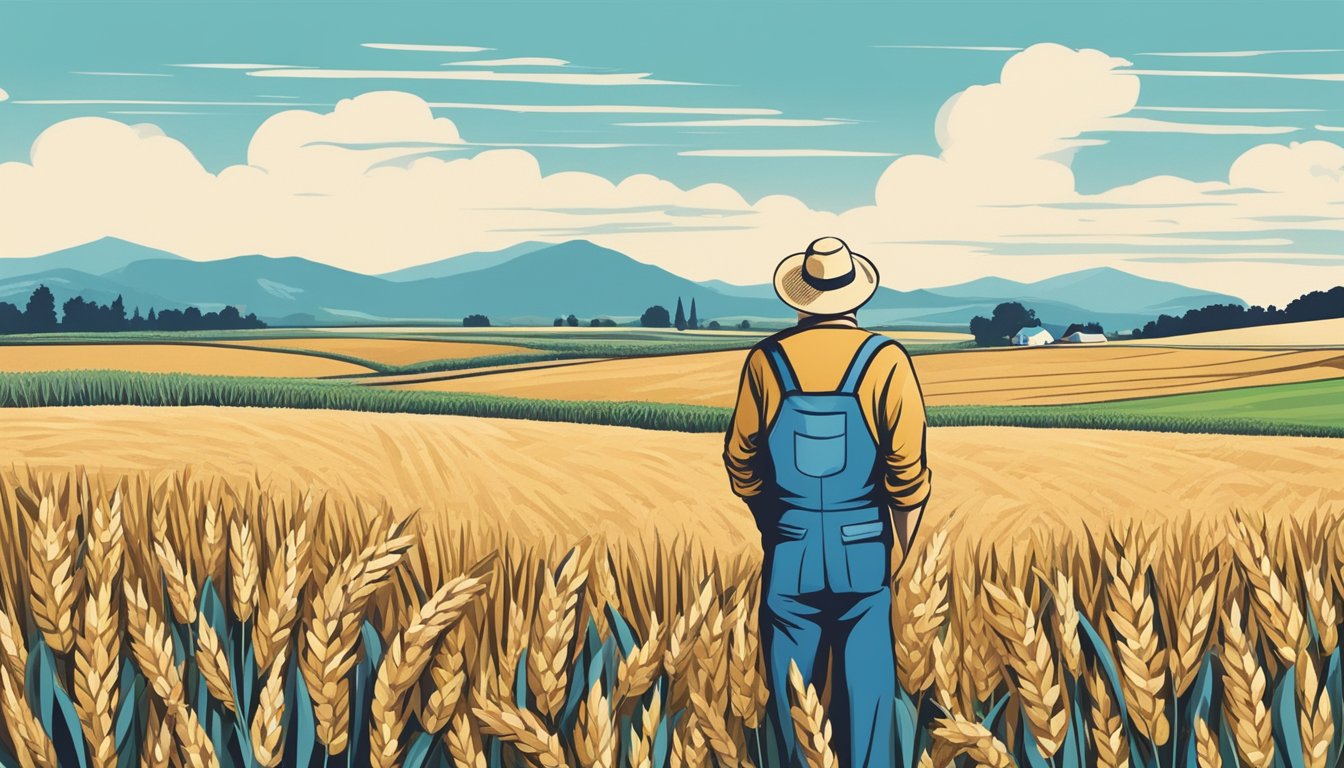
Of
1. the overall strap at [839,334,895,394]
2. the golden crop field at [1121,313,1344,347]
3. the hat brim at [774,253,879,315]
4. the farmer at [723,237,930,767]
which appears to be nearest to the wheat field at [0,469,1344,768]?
the farmer at [723,237,930,767]

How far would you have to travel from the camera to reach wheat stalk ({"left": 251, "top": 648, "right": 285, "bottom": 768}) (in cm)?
318

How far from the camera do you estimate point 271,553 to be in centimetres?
365

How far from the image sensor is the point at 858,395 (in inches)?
143

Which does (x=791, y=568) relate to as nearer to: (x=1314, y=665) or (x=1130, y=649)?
(x=1130, y=649)

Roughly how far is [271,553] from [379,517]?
0.39 meters

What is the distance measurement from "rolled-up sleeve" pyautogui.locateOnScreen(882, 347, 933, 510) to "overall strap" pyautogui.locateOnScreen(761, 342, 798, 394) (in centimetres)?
31

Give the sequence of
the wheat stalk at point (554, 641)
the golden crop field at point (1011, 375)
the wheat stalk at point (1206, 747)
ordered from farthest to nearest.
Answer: the golden crop field at point (1011, 375) → the wheat stalk at point (1206, 747) → the wheat stalk at point (554, 641)

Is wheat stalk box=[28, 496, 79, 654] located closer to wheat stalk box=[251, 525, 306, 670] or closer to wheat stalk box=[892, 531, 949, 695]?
wheat stalk box=[251, 525, 306, 670]

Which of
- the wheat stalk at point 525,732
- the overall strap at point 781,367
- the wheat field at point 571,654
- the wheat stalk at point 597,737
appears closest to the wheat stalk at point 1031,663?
the wheat field at point 571,654

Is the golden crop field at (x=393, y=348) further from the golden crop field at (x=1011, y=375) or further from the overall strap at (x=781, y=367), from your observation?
the overall strap at (x=781, y=367)

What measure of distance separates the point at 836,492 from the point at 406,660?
1413 mm

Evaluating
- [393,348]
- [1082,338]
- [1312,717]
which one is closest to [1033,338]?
[1082,338]

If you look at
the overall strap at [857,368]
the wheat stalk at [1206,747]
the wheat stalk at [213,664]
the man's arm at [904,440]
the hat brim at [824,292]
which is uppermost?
the hat brim at [824,292]

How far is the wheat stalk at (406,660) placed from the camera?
3016mm
